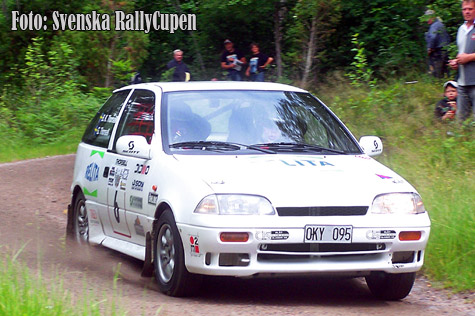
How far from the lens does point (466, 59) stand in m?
11.0

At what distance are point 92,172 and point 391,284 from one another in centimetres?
324

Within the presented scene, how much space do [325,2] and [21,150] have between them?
8.42m

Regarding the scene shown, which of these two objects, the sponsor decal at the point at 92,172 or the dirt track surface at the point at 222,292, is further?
the sponsor decal at the point at 92,172

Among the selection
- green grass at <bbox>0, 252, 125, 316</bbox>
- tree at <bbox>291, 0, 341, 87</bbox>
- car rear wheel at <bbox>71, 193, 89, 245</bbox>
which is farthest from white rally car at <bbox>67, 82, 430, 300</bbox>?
tree at <bbox>291, 0, 341, 87</bbox>

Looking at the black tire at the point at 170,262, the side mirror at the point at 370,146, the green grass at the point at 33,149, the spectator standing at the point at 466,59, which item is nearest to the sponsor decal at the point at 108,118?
the black tire at the point at 170,262

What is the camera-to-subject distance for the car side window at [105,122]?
322 inches

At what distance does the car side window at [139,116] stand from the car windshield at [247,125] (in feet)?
0.65

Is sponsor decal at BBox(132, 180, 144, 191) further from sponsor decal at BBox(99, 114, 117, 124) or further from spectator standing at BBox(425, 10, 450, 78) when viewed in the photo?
spectator standing at BBox(425, 10, 450, 78)

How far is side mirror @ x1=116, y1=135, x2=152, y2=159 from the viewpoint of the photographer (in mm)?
6832

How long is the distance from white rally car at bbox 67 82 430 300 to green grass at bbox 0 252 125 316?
3.48 ft

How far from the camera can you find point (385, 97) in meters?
14.4

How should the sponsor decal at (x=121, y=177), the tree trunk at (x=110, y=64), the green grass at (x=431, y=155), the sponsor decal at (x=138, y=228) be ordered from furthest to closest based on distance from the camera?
1. the tree trunk at (x=110, y=64)
2. the sponsor decal at (x=121, y=177)
3. the green grass at (x=431, y=155)
4. the sponsor decal at (x=138, y=228)

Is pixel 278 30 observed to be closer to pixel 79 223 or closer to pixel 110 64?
pixel 110 64

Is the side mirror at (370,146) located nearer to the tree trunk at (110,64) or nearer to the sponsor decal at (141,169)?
the sponsor decal at (141,169)
